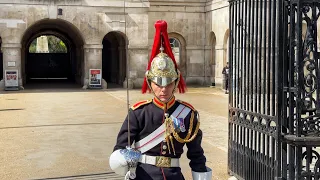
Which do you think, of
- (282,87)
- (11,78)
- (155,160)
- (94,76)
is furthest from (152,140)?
(94,76)

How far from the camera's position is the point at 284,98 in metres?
5.24

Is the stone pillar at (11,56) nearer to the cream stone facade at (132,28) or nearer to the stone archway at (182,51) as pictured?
the cream stone facade at (132,28)

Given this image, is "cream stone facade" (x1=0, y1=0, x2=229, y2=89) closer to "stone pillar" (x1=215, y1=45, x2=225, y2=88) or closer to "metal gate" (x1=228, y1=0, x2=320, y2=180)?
"stone pillar" (x1=215, y1=45, x2=225, y2=88)

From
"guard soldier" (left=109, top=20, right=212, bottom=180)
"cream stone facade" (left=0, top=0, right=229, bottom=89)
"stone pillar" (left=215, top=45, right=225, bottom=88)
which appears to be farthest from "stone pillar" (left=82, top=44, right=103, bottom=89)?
"guard soldier" (left=109, top=20, right=212, bottom=180)

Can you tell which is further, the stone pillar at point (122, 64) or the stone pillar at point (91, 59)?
the stone pillar at point (122, 64)

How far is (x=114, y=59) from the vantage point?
31.1m

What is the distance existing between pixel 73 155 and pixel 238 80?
11.7ft

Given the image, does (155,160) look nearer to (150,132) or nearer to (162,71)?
(150,132)

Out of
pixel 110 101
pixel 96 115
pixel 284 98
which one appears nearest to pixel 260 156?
pixel 284 98

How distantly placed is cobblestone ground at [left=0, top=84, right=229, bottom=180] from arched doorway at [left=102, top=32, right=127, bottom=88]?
9.18m

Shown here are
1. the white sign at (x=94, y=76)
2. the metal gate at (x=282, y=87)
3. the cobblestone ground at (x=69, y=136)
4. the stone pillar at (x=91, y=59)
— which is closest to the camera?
the metal gate at (x=282, y=87)

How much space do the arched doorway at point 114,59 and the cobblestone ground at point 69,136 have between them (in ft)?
30.1

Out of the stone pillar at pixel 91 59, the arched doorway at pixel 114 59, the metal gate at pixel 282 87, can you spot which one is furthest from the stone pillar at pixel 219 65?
the metal gate at pixel 282 87

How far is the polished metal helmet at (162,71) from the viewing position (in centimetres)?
394
